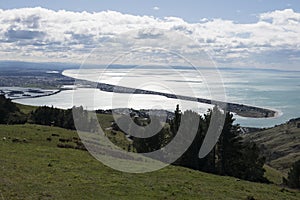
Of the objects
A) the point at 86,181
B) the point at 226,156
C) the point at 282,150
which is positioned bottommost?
the point at 282,150

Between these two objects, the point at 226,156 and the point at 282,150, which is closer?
the point at 226,156

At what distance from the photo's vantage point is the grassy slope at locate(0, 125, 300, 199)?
18.9m

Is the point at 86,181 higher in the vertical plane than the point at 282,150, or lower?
higher

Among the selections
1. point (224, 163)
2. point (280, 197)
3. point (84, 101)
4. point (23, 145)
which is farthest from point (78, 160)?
point (84, 101)

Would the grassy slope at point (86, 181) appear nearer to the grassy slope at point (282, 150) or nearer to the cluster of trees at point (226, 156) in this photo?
the cluster of trees at point (226, 156)

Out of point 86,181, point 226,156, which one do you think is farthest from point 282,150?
point 86,181

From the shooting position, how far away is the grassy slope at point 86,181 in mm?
18891

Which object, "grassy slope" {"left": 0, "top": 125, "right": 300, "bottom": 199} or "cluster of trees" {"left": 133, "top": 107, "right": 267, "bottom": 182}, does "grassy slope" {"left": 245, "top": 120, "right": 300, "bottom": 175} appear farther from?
"grassy slope" {"left": 0, "top": 125, "right": 300, "bottom": 199}

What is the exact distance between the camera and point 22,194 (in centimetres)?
1711

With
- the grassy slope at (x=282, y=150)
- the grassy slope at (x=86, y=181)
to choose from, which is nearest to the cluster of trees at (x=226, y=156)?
the grassy slope at (x=86, y=181)

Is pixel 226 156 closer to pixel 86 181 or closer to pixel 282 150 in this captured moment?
pixel 86 181

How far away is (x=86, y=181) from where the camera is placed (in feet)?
71.6

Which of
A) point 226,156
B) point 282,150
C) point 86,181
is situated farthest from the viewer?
point 282,150

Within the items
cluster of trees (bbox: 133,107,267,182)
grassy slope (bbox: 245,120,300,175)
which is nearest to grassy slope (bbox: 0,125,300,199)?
cluster of trees (bbox: 133,107,267,182)
